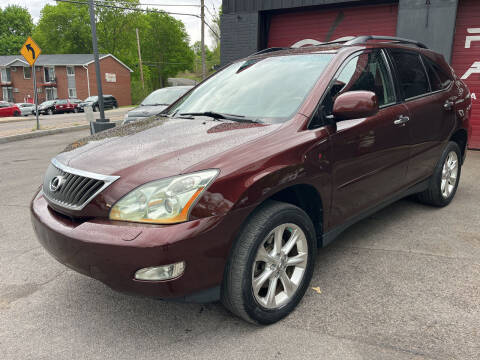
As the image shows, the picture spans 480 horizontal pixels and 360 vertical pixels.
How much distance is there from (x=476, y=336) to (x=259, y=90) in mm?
2119

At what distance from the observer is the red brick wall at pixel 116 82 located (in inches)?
2078

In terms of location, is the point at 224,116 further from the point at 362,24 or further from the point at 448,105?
the point at 362,24

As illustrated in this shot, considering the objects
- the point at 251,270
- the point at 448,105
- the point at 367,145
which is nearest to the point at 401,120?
the point at 367,145

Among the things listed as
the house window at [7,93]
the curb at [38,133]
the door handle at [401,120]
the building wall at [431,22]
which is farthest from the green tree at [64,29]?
the door handle at [401,120]

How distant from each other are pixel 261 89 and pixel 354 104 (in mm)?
765

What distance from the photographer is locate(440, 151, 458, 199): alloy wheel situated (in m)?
4.44

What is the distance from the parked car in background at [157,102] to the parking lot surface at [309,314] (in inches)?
247

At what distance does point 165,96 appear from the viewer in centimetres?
1075

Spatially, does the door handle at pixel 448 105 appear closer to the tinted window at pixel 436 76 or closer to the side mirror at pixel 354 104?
the tinted window at pixel 436 76

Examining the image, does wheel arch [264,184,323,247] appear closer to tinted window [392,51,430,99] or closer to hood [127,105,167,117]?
tinted window [392,51,430,99]

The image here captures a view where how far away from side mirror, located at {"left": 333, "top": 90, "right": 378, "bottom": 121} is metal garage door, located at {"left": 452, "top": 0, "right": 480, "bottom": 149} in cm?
657

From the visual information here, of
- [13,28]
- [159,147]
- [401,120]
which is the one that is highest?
[13,28]

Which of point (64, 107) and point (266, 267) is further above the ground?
point (266, 267)

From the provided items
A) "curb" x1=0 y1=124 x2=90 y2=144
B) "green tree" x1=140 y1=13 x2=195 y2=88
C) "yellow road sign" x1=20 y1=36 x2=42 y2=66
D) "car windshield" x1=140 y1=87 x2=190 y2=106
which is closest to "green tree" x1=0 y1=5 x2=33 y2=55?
"green tree" x1=140 y1=13 x2=195 y2=88
